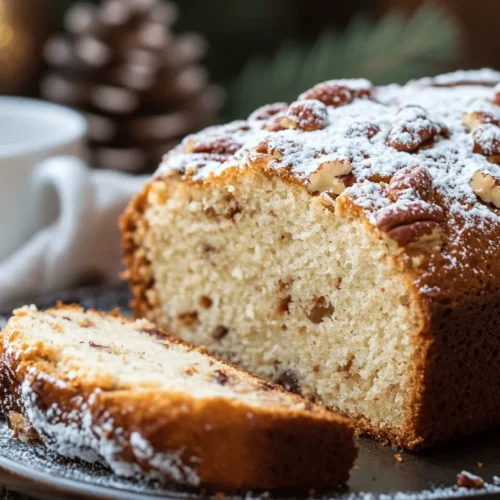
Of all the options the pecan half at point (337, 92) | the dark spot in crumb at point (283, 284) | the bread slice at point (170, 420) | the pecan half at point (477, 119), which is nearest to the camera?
the bread slice at point (170, 420)

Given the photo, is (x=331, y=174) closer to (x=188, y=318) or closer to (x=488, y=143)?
(x=488, y=143)

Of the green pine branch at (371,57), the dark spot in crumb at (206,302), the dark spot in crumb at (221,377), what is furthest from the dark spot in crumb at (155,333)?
the green pine branch at (371,57)

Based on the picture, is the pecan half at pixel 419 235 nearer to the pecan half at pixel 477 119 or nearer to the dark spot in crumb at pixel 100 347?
the pecan half at pixel 477 119

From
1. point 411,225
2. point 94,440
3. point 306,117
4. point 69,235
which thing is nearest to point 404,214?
point 411,225

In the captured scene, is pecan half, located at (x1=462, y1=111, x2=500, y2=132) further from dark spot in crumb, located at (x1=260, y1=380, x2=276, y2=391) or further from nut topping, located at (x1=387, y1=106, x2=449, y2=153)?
dark spot in crumb, located at (x1=260, y1=380, x2=276, y2=391)

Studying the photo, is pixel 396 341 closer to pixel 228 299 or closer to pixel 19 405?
pixel 228 299
